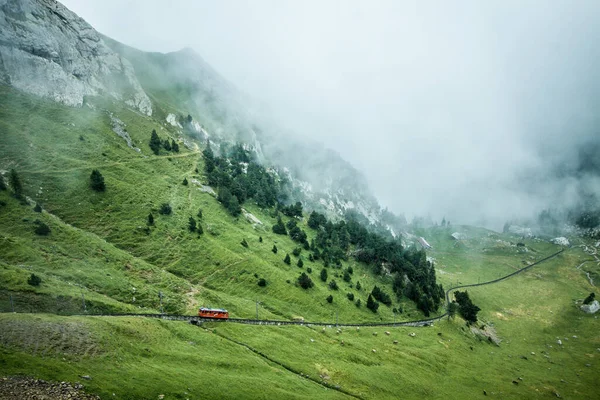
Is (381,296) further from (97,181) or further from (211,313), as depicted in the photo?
(97,181)

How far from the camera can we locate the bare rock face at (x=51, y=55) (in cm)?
13962

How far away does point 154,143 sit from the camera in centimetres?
16425

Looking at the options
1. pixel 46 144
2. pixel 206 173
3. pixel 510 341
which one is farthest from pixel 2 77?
pixel 510 341

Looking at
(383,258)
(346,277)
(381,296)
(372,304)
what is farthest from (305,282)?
(383,258)

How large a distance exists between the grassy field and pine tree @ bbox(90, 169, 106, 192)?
300cm

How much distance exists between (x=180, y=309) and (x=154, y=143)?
111038 mm

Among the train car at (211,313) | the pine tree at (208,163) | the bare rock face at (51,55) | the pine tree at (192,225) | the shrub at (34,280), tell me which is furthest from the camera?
the pine tree at (208,163)

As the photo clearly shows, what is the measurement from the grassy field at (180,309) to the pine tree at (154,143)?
12.0 ft

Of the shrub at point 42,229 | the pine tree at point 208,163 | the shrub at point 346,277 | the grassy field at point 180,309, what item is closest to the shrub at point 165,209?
the grassy field at point 180,309

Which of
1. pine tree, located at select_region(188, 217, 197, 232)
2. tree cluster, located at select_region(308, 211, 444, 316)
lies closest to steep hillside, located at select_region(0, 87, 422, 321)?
pine tree, located at select_region(188, 217, 197, 232)

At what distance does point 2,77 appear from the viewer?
134m

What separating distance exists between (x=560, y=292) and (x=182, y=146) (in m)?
248

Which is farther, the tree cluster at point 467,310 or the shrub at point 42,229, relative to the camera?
the tree cluster at point 467,310

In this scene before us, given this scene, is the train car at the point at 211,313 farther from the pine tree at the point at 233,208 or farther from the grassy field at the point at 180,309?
the pine tree at the point at 233,208
